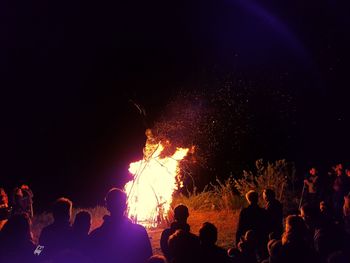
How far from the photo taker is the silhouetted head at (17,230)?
4680 mm

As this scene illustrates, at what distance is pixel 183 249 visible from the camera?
163 inches

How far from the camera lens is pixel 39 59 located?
64.0 feet

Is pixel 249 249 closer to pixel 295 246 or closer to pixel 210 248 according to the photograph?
pixel 295 246

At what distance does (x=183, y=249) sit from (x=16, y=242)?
6.01 feet

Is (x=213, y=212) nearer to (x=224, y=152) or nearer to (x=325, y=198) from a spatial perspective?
(x=325, y=198)

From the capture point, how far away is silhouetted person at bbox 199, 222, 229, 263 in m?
4.12

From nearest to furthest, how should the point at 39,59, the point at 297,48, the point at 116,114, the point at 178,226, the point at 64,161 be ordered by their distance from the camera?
the point at 178,226 → the point at 64,161 → the point at 116,114 → the point at 39,59 → the point at 297,48

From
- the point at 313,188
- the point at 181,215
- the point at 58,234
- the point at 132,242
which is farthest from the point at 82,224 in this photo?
the point at 313,188

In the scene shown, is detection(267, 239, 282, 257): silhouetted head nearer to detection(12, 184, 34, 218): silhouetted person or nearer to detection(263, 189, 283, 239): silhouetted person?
detection(263, 189, 283, 239): silhouetted person

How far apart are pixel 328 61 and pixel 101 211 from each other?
45.1 ft

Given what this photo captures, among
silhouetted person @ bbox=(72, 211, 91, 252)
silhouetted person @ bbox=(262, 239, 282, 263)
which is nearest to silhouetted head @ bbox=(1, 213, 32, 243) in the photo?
silhouetted person @ bbox=(72, 211, 91, 252)

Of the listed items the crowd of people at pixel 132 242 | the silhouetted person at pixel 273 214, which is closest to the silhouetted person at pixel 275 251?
the crowd of people at pixel 132 242

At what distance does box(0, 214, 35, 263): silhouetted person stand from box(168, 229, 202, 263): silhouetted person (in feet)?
5.21

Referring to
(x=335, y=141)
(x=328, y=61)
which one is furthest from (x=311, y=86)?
(x=335, y=141)
